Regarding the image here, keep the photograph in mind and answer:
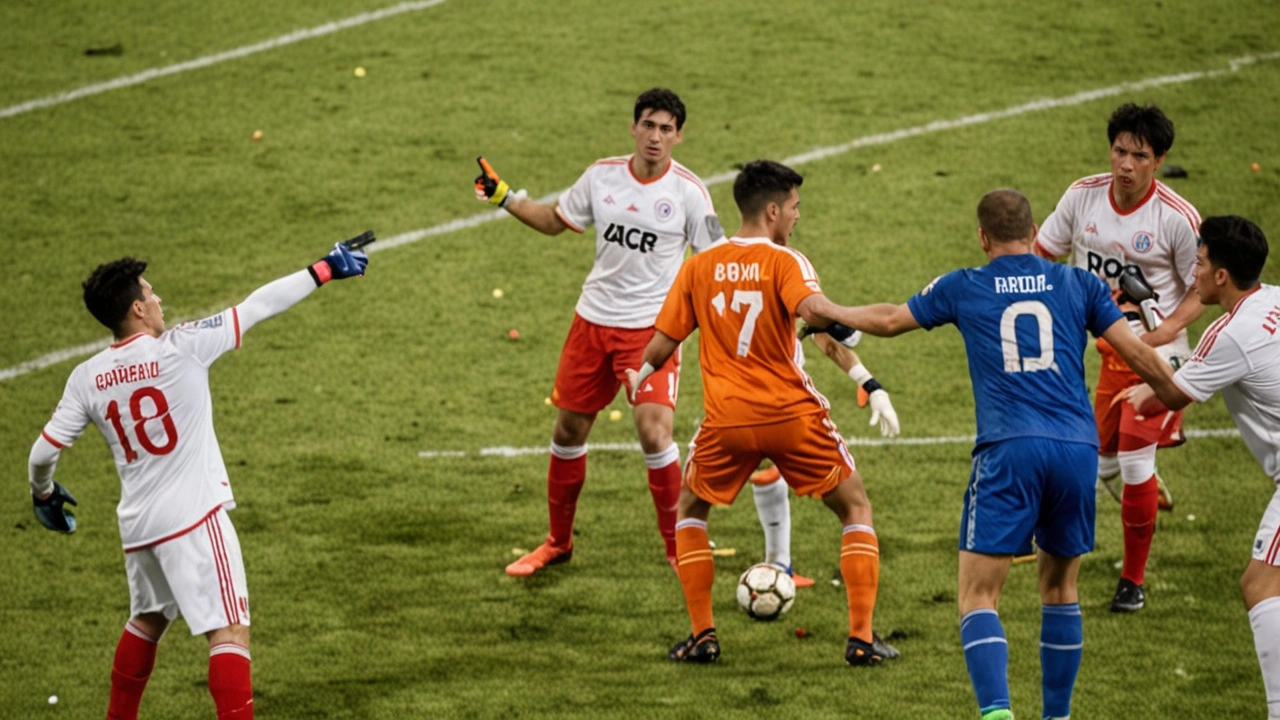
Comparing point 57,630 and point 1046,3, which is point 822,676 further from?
point 1046,3

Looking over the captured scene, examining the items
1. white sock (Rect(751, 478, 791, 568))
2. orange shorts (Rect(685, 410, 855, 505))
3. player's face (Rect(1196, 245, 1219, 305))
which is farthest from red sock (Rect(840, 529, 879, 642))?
player's face (Rect(1196, 245, 1219, 305))

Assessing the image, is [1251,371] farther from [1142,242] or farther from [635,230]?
[635,230]

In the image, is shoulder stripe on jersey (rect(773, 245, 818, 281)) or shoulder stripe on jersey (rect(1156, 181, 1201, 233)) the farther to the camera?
shoulder stripe on jersey (rect(1156, 181, 1201, 233))

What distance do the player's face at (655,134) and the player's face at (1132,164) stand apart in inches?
89.9

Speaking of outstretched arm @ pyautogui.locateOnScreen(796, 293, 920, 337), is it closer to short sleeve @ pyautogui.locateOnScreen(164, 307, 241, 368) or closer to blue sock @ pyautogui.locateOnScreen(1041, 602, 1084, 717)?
blue sock @ pyautogui.locateOnScreen(1041, 602, 1084, 717)

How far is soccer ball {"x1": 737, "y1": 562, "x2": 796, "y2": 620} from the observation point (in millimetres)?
8062

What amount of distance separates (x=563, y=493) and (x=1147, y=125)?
3.74m

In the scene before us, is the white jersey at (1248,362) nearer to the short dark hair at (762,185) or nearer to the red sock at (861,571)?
the red sock at (861,571)

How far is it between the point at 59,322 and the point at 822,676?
7.54 meters

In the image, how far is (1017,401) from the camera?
652 cm

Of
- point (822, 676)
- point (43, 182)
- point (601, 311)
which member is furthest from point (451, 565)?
point (43, 182)

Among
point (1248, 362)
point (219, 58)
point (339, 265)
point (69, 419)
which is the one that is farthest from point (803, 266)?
point (219, 58)

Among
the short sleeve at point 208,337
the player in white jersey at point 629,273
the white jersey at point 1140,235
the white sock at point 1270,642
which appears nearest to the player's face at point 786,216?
the player in white jersey at point 629,273

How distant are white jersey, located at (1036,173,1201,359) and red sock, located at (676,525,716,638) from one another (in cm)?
247
